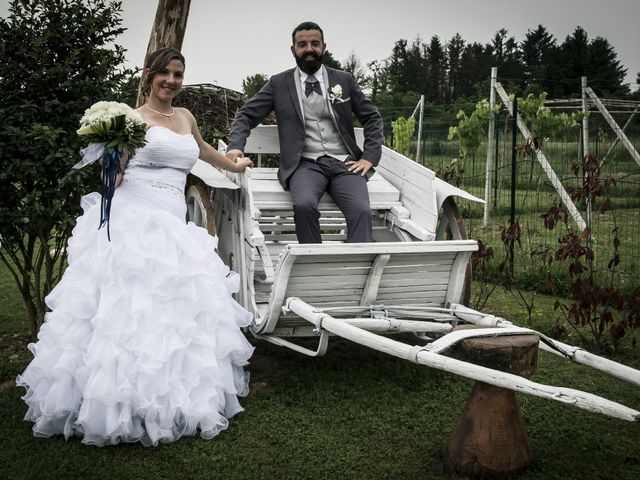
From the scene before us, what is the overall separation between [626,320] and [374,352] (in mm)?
1926

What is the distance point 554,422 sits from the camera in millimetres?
4039

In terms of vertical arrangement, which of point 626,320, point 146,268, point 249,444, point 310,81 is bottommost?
point 249,444

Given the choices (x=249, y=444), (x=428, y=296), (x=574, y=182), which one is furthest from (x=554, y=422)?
(x=574, y=182)

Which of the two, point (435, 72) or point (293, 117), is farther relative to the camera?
point (435, 72)

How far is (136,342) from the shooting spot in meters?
3.72

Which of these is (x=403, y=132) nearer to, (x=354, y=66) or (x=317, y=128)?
(x=317, y=128)

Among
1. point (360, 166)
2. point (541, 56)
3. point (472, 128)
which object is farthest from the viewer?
point (541, 56)

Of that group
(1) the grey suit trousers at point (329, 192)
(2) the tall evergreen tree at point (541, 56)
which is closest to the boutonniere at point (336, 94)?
(1) the grey suit trousers at point (329, 192)

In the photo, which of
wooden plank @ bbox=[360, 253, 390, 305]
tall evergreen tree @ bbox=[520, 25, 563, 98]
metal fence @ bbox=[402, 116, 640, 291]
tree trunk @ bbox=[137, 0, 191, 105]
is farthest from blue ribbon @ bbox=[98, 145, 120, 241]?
tall evergreen tree @ bbox=[520, 25, 563, 98]

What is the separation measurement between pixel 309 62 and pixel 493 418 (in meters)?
3.20

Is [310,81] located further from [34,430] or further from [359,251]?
[34,430]

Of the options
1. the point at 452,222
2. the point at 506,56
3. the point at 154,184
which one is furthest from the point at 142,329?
the point at 506,56

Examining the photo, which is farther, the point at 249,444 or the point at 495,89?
the point at 495,89

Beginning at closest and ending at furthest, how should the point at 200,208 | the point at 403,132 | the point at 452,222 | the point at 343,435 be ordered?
the point at 343,435
the point at 452,222
the point at 200,208
the point at 403,132
